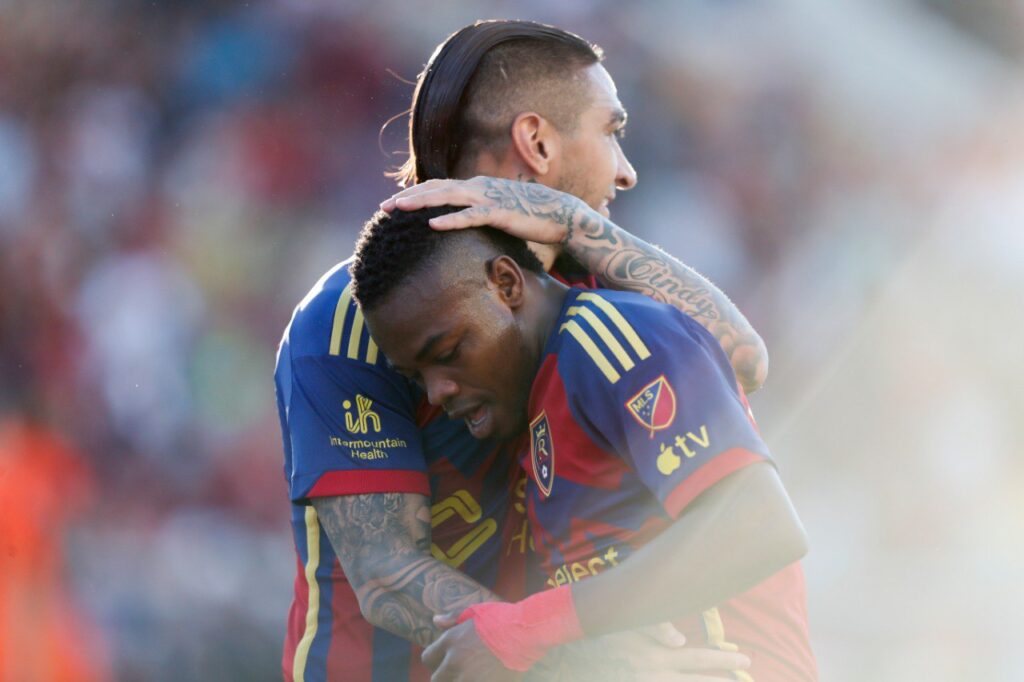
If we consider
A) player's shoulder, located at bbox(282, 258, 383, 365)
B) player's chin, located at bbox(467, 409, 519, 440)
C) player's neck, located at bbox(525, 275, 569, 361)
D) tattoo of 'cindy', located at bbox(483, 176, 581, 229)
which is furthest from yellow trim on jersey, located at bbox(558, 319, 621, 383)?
player's shoulder, located at bbox(282, 258, 383, 365)

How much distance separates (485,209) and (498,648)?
979 mm

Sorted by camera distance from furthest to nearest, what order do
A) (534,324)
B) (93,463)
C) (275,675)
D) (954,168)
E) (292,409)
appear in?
(954,168) → (93,463) → (275,675) → (292,409) → (534,324)

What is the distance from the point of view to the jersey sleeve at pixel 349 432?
2.86m

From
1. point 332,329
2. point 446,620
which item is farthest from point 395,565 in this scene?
point 332,329

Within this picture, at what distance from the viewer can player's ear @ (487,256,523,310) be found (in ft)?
8.86

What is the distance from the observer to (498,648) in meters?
2.38

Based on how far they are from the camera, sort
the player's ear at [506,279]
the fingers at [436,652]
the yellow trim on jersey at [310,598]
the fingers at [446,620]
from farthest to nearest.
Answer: the yellow trim on jersey at [310,598]
the player's ear at [506,279]
the fingers at [446,620]
the fingers at [436,652]

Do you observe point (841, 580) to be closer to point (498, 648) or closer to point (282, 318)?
point (282, 318)

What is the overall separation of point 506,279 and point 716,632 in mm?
886

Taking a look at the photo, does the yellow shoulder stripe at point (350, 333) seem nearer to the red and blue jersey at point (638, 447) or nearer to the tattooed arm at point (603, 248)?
the tattooed arm at point (603, 248)

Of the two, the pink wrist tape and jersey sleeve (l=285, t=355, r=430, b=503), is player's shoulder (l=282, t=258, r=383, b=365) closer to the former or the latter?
jersey sleeve (l=285, t=355, r=430, b=503)

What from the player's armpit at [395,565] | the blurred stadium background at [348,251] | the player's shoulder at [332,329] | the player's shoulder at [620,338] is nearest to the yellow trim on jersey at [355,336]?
the player's shoulder at [332,329]

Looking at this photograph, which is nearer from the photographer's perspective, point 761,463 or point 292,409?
point 761,463

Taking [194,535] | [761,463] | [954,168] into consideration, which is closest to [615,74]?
[954,168]
